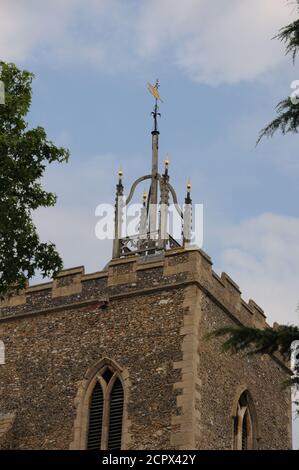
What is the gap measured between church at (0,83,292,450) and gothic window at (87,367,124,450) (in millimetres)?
25

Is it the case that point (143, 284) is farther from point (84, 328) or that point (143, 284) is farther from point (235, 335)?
point (235, 335)

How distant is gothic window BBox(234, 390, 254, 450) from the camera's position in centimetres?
2939

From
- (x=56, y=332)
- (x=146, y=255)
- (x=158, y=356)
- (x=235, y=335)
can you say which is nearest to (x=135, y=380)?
(x=158, y=356)

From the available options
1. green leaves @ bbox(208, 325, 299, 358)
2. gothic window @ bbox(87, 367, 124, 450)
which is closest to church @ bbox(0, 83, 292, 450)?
gothic window @ bbox(87, 367, 124, 450)

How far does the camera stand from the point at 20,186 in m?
24.9

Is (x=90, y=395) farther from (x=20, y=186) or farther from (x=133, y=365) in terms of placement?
(x=20, y=186)

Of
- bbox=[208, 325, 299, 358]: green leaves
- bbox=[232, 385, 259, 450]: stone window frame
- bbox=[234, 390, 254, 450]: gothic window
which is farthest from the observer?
bbox=[234, 390, 254, 450]: gothic window

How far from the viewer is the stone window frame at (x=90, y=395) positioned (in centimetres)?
2844

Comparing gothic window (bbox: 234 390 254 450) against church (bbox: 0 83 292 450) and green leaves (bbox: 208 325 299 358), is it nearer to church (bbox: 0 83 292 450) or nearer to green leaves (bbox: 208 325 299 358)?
church (bbox: 0 83 292 450)

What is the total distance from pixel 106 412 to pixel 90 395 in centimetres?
62

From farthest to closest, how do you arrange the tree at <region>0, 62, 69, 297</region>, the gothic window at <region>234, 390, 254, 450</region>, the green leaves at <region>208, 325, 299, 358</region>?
the gothic window at <region>234, 390, 254, 450</region>
the tree at <region>0, 62, 69, 297</region>
the green leaves at <region>208, 325, 299, 358</region>

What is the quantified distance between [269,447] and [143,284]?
5.10 metres

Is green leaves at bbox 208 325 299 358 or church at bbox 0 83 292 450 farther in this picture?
church at bbox 0 83 292 450

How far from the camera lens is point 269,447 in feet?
101
